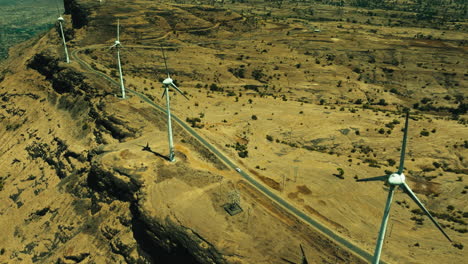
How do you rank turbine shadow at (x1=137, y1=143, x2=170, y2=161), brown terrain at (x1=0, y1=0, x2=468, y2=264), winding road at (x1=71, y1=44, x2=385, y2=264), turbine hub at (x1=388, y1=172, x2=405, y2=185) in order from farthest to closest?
turbine shadow at (x1=137, y1=143, x2=170, y2=161) < brown terrain at (x1=0, y1=0, x2=468, y2=264) < winding road at (x1=71, y1=44, x2=385, y2=264) < turbine hub at (x1=388, y1=172, x2=405, y2=185)

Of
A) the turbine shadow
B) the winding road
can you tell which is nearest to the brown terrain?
the turbine shadow

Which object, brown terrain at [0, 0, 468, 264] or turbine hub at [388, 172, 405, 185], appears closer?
turbine hub at [388, 172, 405, 185]

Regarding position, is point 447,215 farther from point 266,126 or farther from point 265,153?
point 266,126

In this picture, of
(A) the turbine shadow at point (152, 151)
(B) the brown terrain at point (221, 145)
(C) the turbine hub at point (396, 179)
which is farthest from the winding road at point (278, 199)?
(C) the turbine hub at point (396, 179)

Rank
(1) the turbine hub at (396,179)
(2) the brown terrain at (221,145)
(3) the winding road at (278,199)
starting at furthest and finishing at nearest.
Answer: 1. (2) the brown terrain at (221,145)
2. (3) the winding road at (278,199)
3. (1) the turbine hub at (396,179)

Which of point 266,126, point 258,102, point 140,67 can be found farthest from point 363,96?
point 140,67

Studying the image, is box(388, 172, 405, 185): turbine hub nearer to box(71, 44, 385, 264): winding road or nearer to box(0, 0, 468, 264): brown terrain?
box(0, 0, 468, 264): brown terrain

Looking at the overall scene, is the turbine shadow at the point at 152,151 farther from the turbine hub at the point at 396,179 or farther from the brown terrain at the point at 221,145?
the turbine hub at the point at 396,179

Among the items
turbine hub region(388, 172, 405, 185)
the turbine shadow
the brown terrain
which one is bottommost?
the brown terrain

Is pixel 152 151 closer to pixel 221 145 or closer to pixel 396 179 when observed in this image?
pixel 221 145

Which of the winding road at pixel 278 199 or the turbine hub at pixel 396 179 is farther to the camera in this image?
the winding road at pixel 278 199
